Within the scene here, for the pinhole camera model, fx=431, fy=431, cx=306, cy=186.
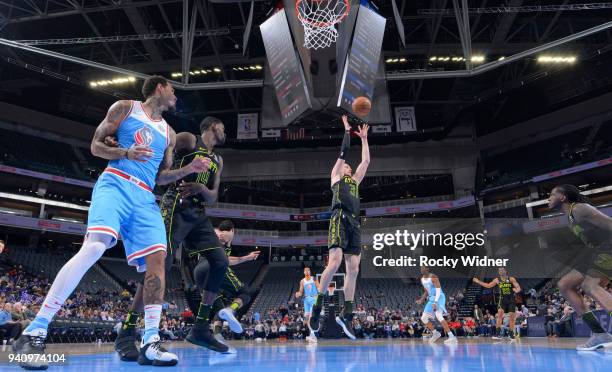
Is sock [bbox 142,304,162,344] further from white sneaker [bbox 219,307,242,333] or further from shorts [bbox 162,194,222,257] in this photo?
white sneaker [bbox 219,307,242,333]

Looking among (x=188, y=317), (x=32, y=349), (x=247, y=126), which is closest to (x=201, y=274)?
(x=32, y=349)

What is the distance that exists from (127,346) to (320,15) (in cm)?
1131

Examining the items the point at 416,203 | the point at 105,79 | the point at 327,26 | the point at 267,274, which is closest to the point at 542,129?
the point at 416,203

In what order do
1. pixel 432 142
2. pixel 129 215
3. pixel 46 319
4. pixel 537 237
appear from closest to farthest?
1. pixel 46 319
2. pixel 129 215
3. pixel 537 237
4. pixel 432 142

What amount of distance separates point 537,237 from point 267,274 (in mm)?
21472

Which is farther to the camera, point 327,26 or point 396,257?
point 396,257

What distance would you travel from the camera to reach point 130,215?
3.63 meters

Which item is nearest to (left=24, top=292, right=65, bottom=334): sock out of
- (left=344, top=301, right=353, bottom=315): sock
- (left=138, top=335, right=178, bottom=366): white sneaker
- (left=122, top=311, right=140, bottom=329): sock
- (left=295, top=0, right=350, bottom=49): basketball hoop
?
(left=138, top=335, right=178, bottom=366): white sneaker

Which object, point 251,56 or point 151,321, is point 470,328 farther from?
point 151,321

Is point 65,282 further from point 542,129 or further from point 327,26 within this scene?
point 542,129

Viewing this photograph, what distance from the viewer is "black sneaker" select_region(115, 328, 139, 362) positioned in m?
3.94

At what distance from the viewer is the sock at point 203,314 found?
4864mm

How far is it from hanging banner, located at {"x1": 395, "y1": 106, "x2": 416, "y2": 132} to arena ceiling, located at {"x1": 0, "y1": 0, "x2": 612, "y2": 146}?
1795 mm

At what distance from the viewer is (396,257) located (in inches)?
1448
